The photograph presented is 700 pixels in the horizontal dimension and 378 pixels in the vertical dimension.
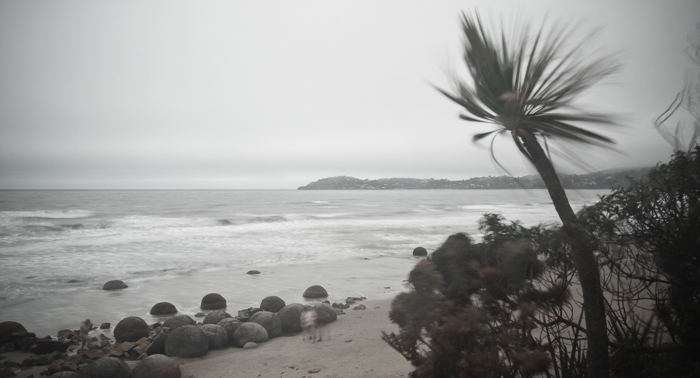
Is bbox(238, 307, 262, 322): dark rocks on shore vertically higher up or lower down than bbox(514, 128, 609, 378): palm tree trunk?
lower down

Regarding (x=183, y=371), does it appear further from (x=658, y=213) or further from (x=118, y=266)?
(x=118, y=266)

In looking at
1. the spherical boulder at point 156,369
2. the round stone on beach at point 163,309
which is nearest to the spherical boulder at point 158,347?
the spherical boulder at point 156,369

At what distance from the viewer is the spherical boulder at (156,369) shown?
5.71 meters

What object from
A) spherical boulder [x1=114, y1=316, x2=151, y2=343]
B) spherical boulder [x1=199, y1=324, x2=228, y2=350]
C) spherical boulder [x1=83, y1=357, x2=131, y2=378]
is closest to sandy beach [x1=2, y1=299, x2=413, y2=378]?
spherical boulder [x1=199, y1=324, x2=228, y2=350]

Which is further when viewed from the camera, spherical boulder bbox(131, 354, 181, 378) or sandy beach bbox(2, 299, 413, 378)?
sandy beach bbox(2, 299, 413, 378)

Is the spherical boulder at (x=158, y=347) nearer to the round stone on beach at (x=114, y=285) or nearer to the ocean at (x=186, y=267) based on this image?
the ocean at (x=186, y=267)

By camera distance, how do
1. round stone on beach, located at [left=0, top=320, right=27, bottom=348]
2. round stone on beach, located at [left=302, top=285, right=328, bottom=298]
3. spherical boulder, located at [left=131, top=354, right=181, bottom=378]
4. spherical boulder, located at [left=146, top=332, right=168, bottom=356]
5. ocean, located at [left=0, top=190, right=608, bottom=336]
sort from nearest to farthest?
spherical boulder, located at [left=131, top=354, right=181, bottom=378], spherical boulder, located at [left=146, top=332, right=168, bottom=356], round stone on beach, located at [left=0, top=320, right=27, bottom=348], ocean, located at [left=0, top=190, right=608, bottom=336], round stone on beach, located at [left=302, top=285, right=328, bottom=298]

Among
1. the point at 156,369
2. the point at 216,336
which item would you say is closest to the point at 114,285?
the point at 216,336

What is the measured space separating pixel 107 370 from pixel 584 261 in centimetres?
636

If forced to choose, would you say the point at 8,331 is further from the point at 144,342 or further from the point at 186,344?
the point at 186,344

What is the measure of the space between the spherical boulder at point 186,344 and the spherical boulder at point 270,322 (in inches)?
49.0

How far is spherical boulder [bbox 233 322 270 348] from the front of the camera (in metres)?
7.67

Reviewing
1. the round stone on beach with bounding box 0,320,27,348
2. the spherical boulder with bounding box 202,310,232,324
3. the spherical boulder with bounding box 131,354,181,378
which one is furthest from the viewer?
the spherical boulder with bounding box 202,310,232,324

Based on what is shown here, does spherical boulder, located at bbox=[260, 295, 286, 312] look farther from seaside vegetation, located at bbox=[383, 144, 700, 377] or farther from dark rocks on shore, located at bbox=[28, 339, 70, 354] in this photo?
seaside vegetation, located at bbox=[383, 144, 700, 377]
